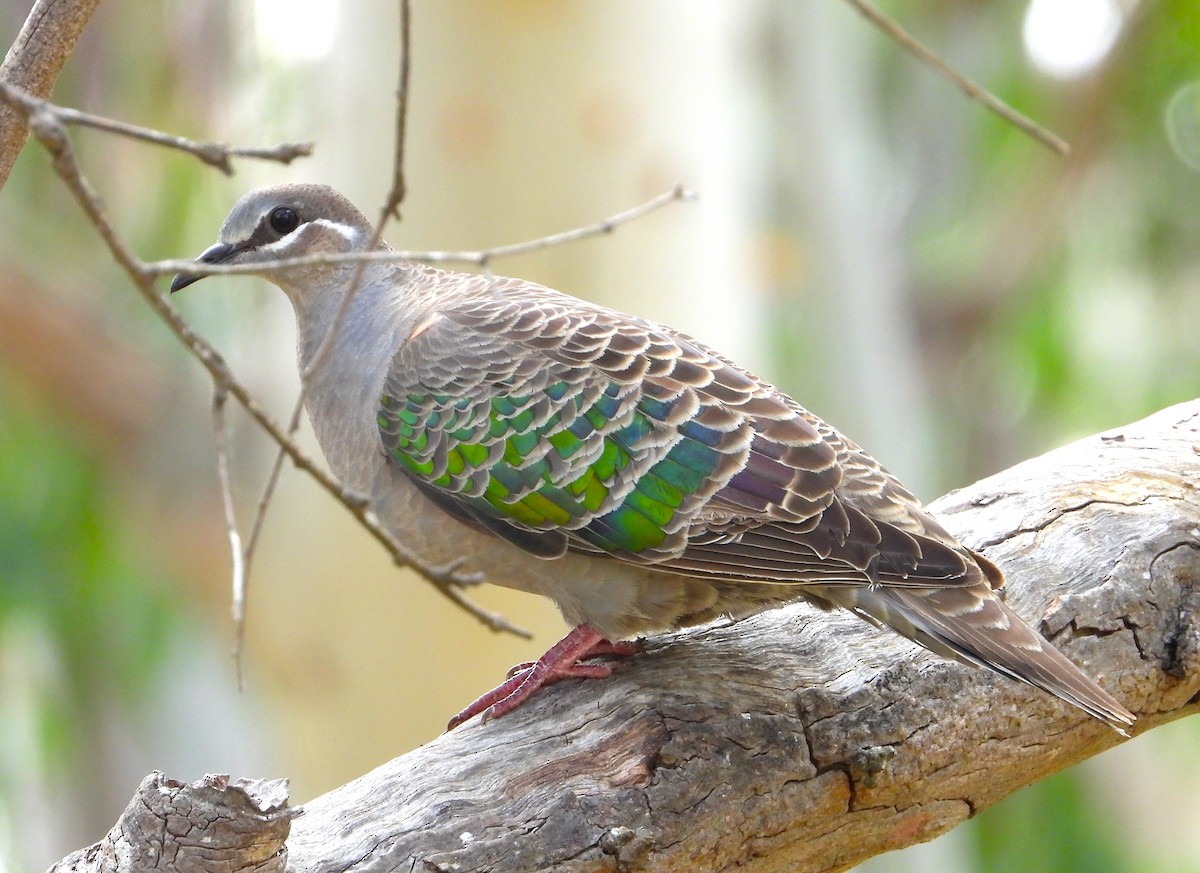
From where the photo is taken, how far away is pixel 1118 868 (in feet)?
31.3

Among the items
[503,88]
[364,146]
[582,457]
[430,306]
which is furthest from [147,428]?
[582,457]

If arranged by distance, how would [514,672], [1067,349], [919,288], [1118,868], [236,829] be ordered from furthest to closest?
[919,288]
[1067,349]
[1118,868]
[514,672]
[236,829]

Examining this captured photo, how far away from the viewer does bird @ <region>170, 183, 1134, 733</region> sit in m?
3.19

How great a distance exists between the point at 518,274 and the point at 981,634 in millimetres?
4254

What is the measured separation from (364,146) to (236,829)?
502cm

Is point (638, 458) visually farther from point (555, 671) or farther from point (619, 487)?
point (555, 671)

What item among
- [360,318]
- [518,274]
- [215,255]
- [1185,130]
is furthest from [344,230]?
[1185,130]

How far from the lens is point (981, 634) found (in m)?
3.04

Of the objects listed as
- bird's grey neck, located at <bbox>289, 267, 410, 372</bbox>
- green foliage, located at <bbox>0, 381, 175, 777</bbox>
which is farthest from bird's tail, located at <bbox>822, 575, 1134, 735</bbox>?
green foliage, located at <bbox>0, 381, 175, 777</bbox>

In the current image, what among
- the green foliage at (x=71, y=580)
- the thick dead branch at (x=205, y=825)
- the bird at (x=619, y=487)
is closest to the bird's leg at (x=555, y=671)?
the bird at (x=619, y=487)

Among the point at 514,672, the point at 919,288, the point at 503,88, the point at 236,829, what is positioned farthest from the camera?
the point at 919,288

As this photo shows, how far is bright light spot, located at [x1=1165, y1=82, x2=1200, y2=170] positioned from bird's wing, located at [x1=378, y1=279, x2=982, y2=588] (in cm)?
793

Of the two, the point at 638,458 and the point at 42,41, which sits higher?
the point at 42,41

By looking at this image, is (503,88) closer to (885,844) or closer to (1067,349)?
(885,844)
